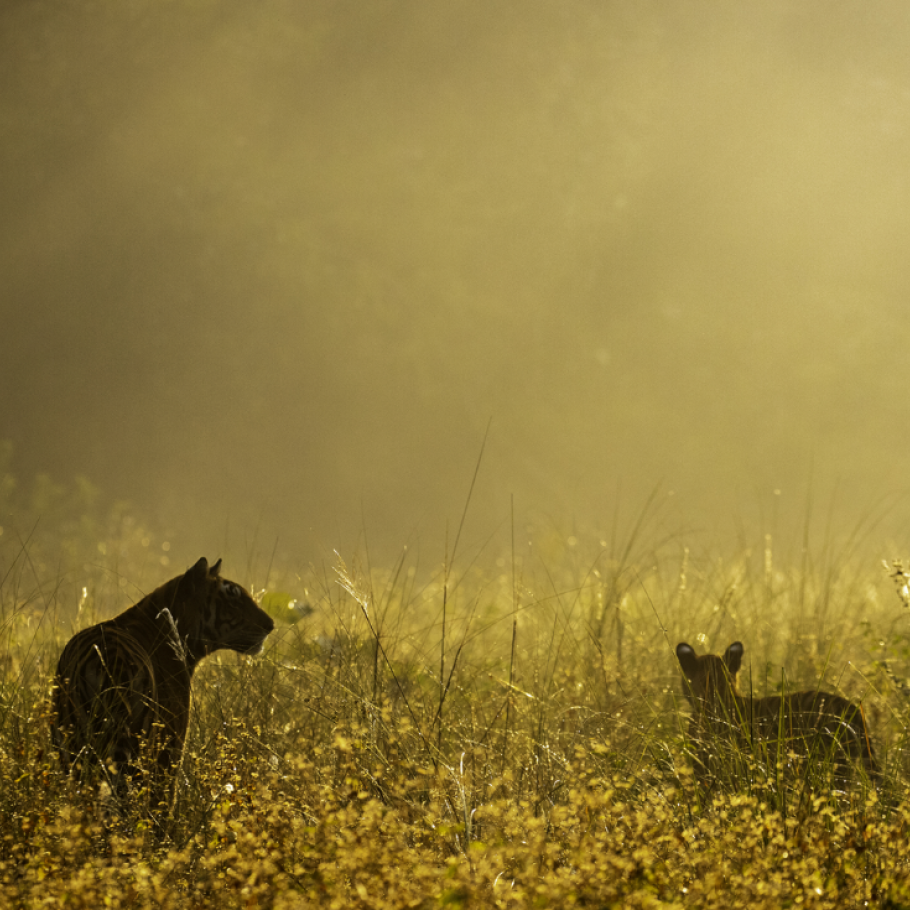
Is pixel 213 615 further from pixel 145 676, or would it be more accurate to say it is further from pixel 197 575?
pixel 145 676

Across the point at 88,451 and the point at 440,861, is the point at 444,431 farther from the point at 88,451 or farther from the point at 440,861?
the point at 440,861

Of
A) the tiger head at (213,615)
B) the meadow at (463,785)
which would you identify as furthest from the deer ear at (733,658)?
the tiger head at (213,615)

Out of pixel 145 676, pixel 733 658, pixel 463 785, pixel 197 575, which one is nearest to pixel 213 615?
pixel 197 575

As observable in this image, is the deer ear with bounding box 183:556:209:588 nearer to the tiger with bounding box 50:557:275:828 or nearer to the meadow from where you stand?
the tiger with bounding box 50:557:275:828

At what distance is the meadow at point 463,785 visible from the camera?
2.40 meters

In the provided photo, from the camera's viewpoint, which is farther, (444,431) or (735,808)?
(444,431)

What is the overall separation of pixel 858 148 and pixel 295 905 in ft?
415

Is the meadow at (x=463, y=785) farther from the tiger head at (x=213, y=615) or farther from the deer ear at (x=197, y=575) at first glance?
the deer ear at (x=197, y=575)

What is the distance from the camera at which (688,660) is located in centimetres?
439

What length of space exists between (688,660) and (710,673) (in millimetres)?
121

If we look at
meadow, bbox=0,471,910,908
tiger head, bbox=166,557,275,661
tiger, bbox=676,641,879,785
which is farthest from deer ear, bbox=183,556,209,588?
tiger, bbox=676,641,879,785

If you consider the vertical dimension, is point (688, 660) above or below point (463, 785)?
above

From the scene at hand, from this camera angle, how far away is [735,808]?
132 inches

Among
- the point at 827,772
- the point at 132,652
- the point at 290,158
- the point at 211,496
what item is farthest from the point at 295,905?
the point at 290,158
